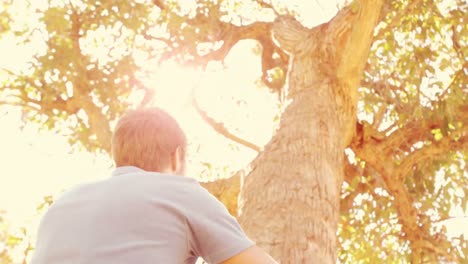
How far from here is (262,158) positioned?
5102 millimetres

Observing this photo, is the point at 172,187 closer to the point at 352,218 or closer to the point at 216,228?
the point at 216,228

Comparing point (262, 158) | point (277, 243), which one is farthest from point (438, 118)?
point (277, 243)

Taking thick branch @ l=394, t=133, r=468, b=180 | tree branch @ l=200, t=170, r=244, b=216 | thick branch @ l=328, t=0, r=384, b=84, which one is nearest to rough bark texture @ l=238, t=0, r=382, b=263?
thick branch @ l=328, t=0, r=384, b=84

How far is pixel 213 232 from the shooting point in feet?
6.49

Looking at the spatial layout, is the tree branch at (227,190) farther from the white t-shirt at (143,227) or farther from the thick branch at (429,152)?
the white t-shirt at (143,227)

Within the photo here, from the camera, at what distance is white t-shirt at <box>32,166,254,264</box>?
1.95 m

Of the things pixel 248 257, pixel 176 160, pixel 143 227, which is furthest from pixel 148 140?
pixel 248 257

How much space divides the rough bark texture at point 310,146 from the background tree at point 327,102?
0.04 feet

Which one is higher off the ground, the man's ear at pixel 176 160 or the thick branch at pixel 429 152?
the thick branch at pixel 429 152

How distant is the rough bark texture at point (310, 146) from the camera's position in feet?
13.3

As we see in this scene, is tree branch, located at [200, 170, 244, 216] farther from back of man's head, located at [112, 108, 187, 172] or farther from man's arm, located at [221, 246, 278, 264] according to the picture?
man's arm, located at [221, 246, 278, 264]

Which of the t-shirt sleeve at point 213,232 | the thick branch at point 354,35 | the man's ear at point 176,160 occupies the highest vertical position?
the thick branch at point 354,35

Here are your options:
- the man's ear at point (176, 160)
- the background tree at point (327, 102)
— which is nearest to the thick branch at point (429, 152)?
the background tree at point (327, 102)

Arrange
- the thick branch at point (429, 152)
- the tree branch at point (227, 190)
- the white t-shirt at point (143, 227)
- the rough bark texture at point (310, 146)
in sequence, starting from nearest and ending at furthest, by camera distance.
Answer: the white t-shirt at point (143, 227)
the rough bark texture at point (310, 146)
the thick branch at point (429, 152)
the tree branch at point (227, 190)
